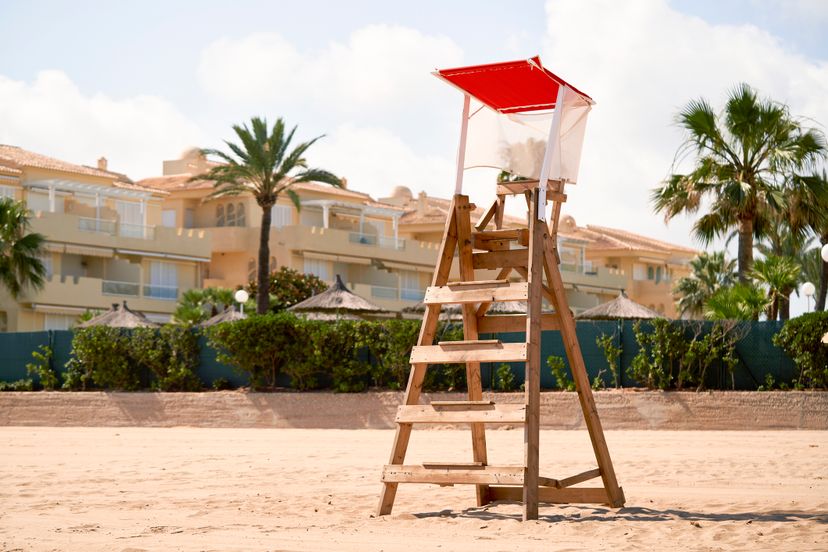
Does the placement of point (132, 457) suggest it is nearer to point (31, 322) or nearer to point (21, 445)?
point (21, 445)

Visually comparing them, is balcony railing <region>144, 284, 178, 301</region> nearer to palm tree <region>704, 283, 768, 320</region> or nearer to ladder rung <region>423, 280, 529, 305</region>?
palm tree <region>704, 283, 768, 320</region>

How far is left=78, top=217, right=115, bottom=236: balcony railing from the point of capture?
49125 millimetres

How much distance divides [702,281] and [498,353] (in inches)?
2052

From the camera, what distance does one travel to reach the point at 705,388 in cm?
2058

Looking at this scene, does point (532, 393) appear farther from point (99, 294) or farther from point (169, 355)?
point (99, 294)

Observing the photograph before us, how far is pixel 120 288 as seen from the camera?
49.3 meters

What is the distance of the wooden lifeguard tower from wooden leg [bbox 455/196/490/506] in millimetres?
11

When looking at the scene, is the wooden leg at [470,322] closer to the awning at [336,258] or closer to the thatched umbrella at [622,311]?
the thatched umbrella at [622,311]

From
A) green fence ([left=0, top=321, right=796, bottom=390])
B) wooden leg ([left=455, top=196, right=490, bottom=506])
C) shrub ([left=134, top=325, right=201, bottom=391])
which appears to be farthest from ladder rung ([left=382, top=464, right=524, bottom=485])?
shrub ([left=134, top=325, right=201, bottom=391])

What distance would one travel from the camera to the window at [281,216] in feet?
192

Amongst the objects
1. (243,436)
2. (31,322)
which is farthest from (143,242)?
(243,436)

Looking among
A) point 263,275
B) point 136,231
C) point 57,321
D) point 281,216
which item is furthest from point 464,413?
point 281,216

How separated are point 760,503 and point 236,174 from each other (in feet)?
111

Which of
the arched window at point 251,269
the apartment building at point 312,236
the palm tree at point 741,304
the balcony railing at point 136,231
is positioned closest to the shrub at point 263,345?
the palm tree at point 741,304
